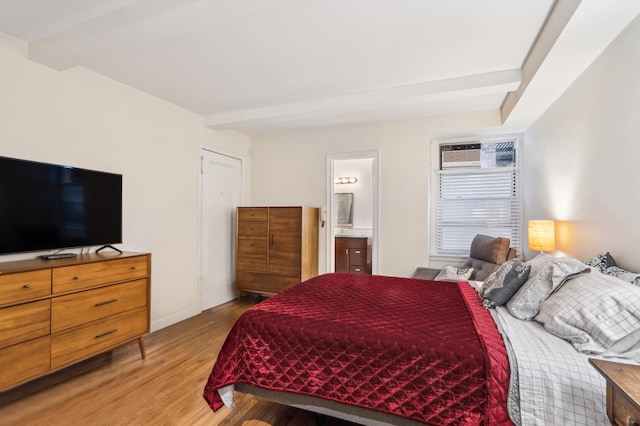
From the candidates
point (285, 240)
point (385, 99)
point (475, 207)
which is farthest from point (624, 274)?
point (285, 240)

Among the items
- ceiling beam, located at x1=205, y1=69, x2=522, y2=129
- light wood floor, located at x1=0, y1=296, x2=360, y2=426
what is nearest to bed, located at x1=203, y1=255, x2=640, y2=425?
light wood floor, located at x1=0, y1=296, x2=360, y2=426

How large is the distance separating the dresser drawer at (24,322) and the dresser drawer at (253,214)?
255 cm

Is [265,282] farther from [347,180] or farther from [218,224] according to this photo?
[347,180]

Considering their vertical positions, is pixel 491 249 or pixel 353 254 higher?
pixel 491 249

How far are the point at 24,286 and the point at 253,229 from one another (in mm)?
2636

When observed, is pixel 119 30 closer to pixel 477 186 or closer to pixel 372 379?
pixel 372 379

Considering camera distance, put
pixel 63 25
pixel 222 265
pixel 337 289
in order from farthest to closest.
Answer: pixel 222 265, pixel 337 289, pixel 63 25

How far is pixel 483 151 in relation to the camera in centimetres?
419

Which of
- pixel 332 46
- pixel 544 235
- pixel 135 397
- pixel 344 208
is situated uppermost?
pixel 332 46

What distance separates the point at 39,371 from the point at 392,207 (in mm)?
3772

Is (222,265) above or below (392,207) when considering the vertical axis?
below

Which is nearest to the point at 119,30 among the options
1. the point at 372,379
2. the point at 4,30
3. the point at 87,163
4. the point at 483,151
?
the point at 4,30

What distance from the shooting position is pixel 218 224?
4.44 meters

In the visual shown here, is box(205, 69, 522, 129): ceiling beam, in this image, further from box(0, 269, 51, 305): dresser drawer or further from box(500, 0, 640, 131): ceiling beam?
box(0, 269, 51, 305): dresser drawer
